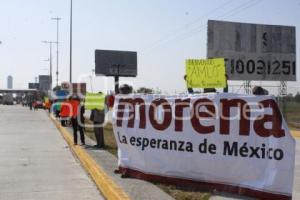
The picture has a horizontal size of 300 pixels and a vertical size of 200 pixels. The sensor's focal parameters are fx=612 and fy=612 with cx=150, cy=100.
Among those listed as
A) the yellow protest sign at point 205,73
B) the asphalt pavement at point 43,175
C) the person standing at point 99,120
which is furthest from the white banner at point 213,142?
the person standing at point 99,120

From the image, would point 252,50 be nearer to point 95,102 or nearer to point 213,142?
point 95,102

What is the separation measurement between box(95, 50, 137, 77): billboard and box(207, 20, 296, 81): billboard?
188 feet

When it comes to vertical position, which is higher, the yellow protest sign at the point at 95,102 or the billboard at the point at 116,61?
the billboard at the point at 116,61

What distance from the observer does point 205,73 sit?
11.8 meters

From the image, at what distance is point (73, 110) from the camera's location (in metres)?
19.0

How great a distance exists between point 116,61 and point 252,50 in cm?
6104

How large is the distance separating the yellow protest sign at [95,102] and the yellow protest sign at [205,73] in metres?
6.57

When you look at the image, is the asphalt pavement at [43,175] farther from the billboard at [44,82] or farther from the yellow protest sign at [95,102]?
the billboard at [44,82]

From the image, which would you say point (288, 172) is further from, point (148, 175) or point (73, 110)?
point (73, 110)

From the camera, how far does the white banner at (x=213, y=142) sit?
8.67 metres

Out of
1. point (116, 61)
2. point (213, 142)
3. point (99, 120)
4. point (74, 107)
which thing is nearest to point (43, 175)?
point (213, 142)

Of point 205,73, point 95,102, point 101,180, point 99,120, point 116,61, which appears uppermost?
point 116,61

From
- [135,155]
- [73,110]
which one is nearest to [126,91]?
[135,155]

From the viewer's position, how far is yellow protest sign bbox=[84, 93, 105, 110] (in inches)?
727
